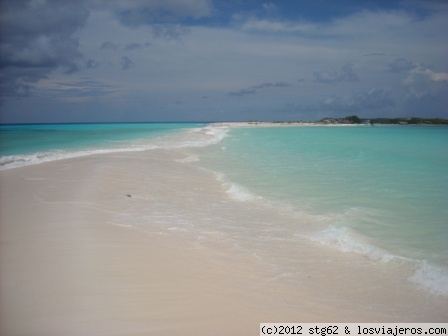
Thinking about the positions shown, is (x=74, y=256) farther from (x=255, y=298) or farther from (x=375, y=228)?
(x=375, y=228)

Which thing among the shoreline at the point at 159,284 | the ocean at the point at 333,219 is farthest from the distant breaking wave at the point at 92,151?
the shoreline at the point at 159,284

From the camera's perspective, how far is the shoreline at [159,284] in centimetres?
315

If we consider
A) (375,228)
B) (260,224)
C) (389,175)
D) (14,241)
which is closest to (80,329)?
(14,241)

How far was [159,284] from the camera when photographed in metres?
3.76

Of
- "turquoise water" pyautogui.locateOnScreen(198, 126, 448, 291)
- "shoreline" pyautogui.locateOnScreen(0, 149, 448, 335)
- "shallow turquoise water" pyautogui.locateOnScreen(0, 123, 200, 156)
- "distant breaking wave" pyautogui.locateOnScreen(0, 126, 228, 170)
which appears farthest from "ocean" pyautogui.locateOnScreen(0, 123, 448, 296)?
"shallow turquoise water" pyautogui.locateOnScreen(0, 123, 200, 156)

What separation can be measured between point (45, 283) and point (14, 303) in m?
0.40

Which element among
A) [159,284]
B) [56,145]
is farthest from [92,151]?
[159,284]

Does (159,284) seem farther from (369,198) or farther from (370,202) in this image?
(369,198)

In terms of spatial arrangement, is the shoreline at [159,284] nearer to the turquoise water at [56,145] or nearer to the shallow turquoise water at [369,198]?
the shallow turquoise water at [369,198]

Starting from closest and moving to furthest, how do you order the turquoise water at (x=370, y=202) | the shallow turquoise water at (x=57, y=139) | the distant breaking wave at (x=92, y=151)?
the turquoise water at (x=370, y=202) < the distant breaking wave at (x=92, y=151) < the shallow turquoise water at (x=57, y=139)

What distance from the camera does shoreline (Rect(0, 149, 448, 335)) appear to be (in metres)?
3.15

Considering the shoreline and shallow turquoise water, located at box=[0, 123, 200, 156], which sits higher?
shallow turquoise water, located at box=[0, 123, 200, 156]

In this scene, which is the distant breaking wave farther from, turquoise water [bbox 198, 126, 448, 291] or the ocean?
the ocean

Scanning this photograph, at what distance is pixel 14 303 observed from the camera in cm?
333
